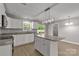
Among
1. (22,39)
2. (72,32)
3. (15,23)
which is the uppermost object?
(15,23)

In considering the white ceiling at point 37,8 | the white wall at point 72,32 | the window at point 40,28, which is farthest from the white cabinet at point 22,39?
the white wall at point 72,32

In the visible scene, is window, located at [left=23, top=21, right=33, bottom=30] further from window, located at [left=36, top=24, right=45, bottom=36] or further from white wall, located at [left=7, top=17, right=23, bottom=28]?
window, located at [left=36, top=24, right=45, bottom=36]

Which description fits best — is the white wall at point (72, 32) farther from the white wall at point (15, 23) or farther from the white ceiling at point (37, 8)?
the white wall at point (15, 23)

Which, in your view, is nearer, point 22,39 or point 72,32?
point 22,39

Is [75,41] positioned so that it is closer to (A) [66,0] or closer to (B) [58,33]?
(B) [58,33]

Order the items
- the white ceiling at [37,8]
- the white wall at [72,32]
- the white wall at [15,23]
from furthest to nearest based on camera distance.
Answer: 1. the white wall at [72,32]
2. the white wall at [15,23]
3. the white ceiling at [37,8]

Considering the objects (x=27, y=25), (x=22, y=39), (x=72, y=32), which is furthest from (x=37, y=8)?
(x=72, y=32)

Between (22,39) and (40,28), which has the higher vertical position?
(40,28)

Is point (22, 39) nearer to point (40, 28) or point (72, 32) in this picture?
point (40, 28)

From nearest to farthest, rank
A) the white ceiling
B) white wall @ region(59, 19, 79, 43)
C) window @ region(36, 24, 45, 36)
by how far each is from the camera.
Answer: the white ceiling
window @ region(36, 24, 45, 36)
white wall @ region(59, 19, 79, 43)

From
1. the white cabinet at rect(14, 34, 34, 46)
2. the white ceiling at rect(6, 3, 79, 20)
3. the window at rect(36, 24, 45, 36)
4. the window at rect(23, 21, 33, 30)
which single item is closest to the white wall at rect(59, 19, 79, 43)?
the white ceiling at rect(6, 3, 79, 20)

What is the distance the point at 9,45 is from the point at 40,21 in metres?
3.41

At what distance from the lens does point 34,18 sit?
14.7ft

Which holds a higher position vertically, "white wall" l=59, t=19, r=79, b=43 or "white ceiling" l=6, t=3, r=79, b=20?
"white ceiling" l=6, t=3, r=79, b=20
